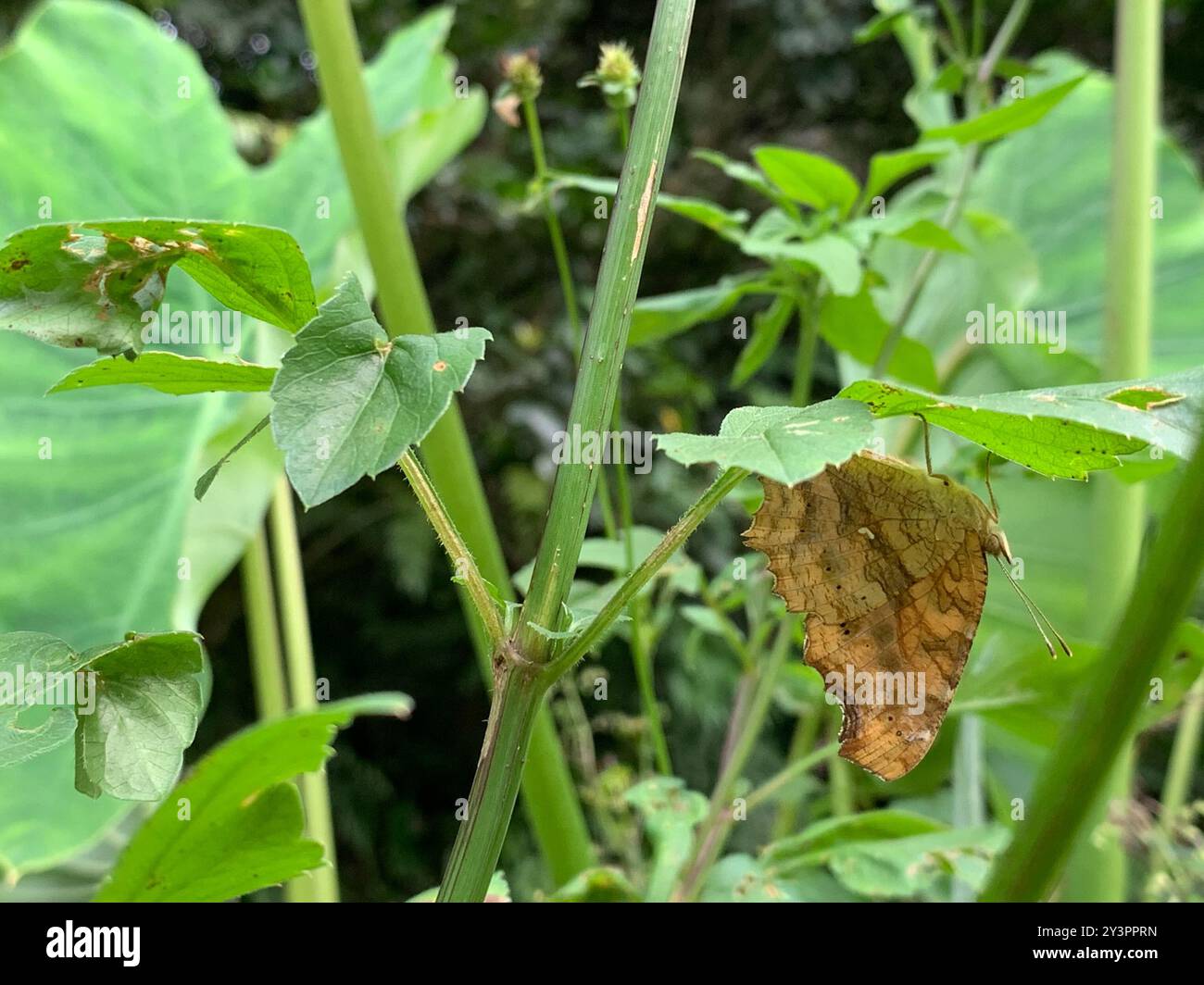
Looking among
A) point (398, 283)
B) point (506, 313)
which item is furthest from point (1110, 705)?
point (506, 313)

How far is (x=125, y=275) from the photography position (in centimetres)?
22

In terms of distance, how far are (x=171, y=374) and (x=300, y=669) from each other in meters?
0.65

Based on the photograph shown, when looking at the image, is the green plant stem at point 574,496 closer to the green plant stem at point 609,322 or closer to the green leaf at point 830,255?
the green plant stem at point 609,322

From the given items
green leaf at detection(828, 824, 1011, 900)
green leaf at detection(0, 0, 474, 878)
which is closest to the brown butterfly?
green leaf at detection(828, 824, 1011, 900)

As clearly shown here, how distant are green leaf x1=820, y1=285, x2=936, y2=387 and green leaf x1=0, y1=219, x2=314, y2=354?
34cm

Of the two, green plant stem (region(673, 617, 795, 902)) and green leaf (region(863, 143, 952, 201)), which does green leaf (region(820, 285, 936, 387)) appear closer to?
green leaf (region(863, 143, 952, 201))

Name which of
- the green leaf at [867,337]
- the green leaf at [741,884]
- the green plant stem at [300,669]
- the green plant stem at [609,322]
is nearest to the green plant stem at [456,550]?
the green plant stem at [609,322]

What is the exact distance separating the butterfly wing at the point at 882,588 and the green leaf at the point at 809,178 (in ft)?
0.85

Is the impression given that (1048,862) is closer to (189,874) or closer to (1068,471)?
(1068,471)

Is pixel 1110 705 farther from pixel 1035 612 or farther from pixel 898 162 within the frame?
pixel 898 162
